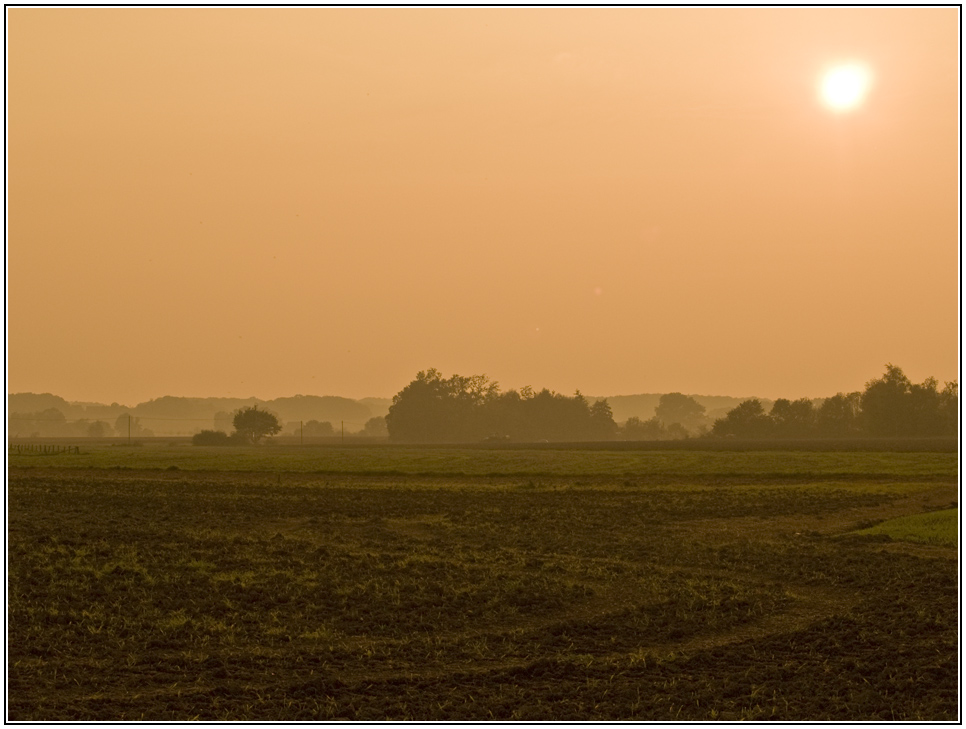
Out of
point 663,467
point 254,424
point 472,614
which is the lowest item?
point 663,467

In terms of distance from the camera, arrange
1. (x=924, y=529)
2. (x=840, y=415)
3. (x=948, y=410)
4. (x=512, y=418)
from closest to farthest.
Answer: (x=924, y=529), (x=948, y=410), (x=840, y=415), (x=512, y=418)

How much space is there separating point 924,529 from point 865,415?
99554 millimetres

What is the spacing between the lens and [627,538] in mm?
24281

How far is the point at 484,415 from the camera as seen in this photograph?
168250mm

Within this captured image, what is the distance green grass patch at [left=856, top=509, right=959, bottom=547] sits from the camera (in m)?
23.8

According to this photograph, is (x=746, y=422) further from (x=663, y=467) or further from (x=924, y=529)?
(x=924, y=529)

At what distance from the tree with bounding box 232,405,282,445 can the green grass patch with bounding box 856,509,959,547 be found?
11623cm

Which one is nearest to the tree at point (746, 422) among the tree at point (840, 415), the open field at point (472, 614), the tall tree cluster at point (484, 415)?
the tree at point (840, 415)

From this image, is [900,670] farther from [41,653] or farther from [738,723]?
[41,653]

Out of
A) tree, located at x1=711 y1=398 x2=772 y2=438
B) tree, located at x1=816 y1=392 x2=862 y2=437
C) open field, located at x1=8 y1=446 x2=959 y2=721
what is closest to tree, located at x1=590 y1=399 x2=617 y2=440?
tree, located at x1=711 y1=398 x2=772 y2=438

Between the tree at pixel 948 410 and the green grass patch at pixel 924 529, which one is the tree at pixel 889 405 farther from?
the green grass patch at pixel 924 529

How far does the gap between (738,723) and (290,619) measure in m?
7.43

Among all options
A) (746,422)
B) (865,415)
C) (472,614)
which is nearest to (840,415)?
(865,415)

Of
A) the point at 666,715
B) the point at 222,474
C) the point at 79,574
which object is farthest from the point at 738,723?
the point at 222,474
